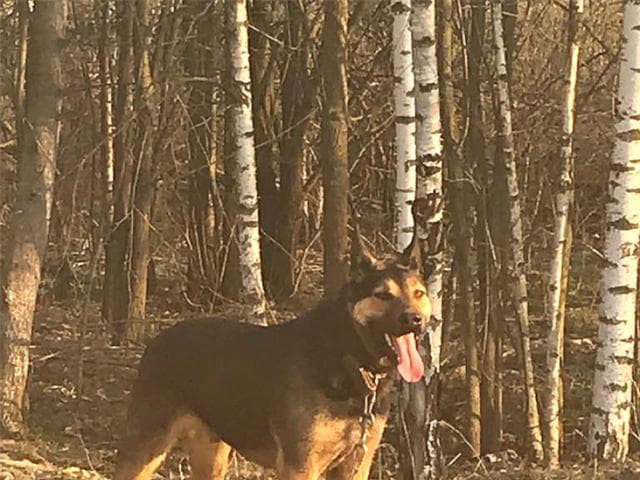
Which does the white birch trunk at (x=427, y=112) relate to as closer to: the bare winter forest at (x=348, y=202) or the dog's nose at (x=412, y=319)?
the bare winter forest at (x=348, y=202)

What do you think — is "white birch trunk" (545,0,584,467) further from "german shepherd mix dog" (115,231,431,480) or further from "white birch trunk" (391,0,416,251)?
"german shepherd mix dog" (115,231,431,480)

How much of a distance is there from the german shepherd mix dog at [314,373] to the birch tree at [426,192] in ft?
4.88

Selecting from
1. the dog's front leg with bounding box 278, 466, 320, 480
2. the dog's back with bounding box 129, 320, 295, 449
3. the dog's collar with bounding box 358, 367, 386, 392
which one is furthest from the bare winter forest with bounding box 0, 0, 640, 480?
the dog's back with bounding box 129, 320, 295, 449

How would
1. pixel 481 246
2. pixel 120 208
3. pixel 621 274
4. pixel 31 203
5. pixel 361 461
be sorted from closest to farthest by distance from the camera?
pixel 361 461, pixel 621 274, pixel 31 203, pixel 481 246, pixel 120 208

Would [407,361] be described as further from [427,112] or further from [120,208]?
[120,208]

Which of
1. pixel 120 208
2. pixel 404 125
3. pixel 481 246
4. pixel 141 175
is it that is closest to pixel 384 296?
pixel 404 125

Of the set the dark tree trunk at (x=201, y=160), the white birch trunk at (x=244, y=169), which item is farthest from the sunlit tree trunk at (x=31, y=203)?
the dark tree trunk at (x=201, y=160)

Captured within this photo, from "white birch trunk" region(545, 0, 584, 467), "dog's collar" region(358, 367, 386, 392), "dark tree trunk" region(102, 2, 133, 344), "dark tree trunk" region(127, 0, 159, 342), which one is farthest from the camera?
"dark tree trunk" region(102, 2, 133, 344)

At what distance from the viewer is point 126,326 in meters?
15.5

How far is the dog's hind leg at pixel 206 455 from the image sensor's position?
24.3ft

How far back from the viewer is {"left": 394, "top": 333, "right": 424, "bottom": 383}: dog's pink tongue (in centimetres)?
616

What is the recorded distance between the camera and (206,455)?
750cm

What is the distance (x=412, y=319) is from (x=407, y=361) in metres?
0.27

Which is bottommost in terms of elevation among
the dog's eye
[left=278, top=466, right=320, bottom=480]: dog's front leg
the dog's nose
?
[left=278, top=466, right=320, bottom=480]: dog's front leg
